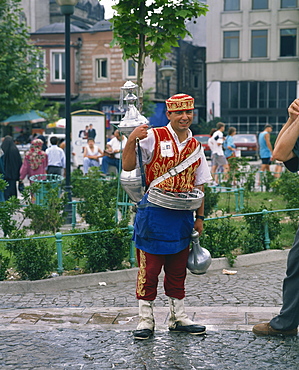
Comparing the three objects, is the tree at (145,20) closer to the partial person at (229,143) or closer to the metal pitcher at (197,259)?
the metal pitcher at (197,259)

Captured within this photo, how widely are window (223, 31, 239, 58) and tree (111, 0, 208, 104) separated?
125ft

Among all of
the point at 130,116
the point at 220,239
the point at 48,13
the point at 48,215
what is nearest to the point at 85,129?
the point at 48,215

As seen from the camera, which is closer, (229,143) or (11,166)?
(11,166)

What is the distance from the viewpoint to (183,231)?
5605 mm

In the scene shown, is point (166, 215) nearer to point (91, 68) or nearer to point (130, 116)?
point (130, 116)

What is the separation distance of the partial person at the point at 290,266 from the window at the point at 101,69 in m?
44.7

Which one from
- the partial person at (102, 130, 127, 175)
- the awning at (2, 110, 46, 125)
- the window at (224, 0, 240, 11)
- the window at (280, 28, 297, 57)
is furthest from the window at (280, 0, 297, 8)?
the partial person at (102, 130, 127, 175)

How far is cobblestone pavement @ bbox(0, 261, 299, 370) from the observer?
4.92m

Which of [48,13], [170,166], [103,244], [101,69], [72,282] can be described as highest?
[48,13]

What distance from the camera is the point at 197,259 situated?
5.73 meters

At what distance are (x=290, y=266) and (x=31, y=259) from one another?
11.8 ft

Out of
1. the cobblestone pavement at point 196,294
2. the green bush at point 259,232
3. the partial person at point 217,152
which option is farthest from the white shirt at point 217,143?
the cobblestone pavement at point 196,294

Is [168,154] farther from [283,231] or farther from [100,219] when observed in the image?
[283,231]

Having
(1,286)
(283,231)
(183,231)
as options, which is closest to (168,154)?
(183,231)
